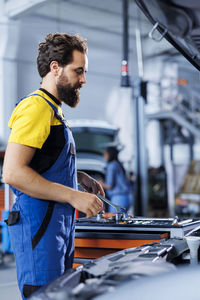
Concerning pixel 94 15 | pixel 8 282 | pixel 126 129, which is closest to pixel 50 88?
pixel 8 282

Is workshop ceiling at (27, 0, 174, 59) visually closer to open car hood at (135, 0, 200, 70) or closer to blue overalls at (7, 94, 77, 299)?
open car hood at (135, 0, 200, 70)

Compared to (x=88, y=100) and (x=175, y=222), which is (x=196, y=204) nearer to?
(x=88, y=100)

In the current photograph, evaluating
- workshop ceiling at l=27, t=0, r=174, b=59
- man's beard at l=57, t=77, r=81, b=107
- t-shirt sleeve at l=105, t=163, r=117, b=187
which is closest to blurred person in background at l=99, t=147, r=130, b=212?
t-shirt sleeve at l=105, t=163, r=117, b=187

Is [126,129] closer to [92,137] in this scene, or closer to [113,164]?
[92,137]

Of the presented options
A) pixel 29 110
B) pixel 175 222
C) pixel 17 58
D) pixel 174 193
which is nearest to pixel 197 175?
pixel 174 193

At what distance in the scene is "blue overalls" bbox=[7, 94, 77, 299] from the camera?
4.86 ft

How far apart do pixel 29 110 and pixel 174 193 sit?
30.3 feet

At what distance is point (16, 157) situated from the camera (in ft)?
4.72

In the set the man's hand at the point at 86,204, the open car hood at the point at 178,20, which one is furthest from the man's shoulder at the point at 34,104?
the open car hood at the point at 178,20

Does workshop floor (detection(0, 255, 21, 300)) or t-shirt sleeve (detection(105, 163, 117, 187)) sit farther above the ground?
t-shirt sleeve (detection(105, 163, 117, 187))

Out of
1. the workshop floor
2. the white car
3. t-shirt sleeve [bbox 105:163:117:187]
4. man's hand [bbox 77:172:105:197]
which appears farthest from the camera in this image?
the white car

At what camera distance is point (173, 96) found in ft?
41.3

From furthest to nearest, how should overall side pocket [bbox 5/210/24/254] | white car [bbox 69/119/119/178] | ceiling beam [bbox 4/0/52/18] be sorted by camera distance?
ceiling beam [bbox 4/0/52/18], white car [bbox 69/119/119/178], overall side pocket [bbox 5/210/24/254]

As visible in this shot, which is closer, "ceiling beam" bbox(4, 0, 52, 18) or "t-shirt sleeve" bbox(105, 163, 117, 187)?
"t-shirt sleeve" bbox(105, 163, 117, 187)
